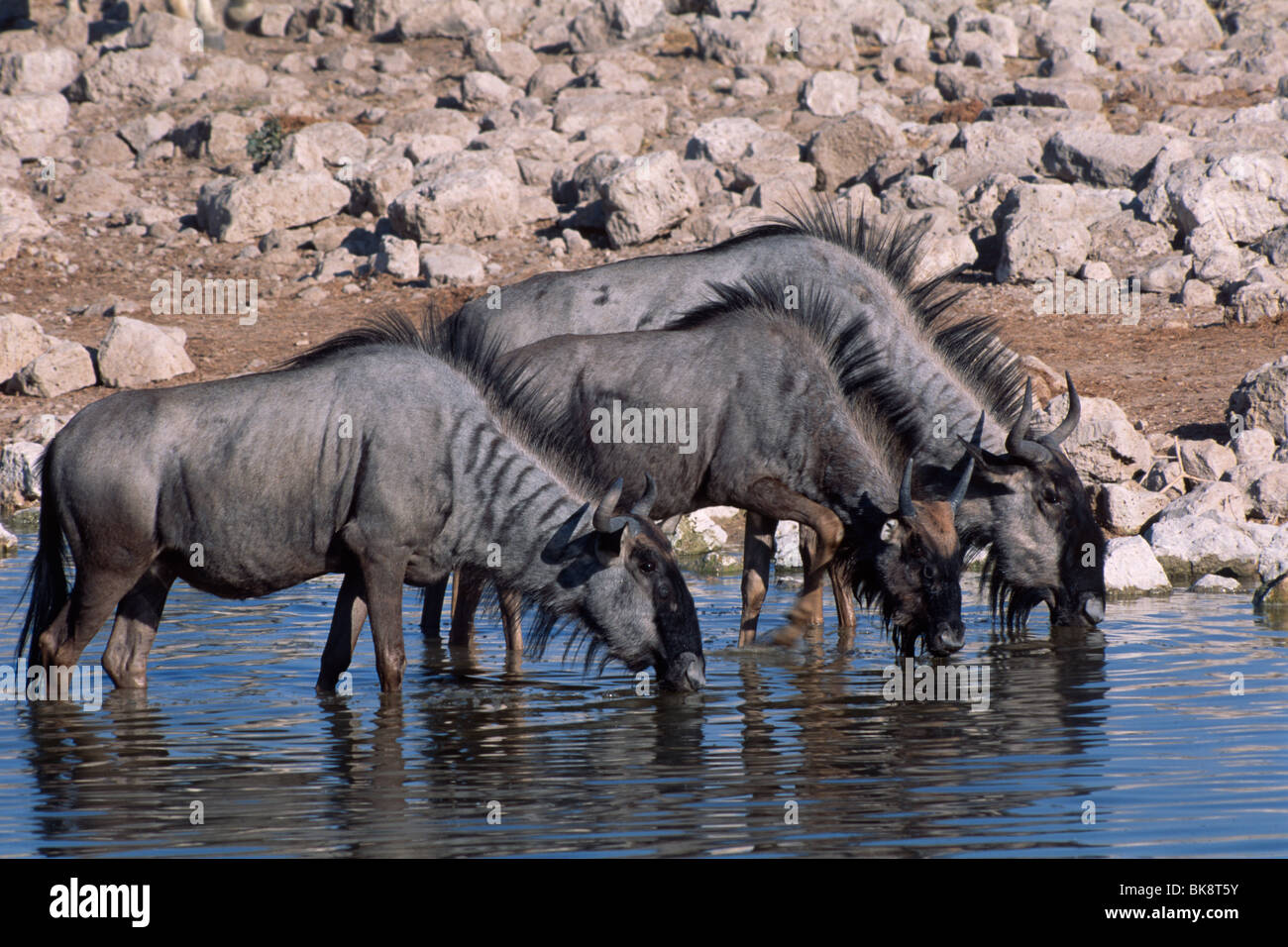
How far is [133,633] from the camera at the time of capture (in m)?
9.88

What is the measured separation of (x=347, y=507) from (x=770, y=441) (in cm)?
282

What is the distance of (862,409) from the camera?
1112cm

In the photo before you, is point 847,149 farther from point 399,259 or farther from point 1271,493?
point 1271,493

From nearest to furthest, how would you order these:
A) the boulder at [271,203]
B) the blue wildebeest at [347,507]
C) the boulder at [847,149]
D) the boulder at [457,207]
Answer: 1. the blue wildebeest at [347,507]
2. the boulder at [457,207]
3. the boulder at [847,149]
4. the boulder at [271,203]

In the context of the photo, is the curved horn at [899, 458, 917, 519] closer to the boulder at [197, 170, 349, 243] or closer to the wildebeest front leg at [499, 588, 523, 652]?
the wildebeest front leg at [499, 588, 523, 652]

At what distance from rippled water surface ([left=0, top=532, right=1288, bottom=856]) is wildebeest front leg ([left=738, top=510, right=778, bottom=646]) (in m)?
0.30

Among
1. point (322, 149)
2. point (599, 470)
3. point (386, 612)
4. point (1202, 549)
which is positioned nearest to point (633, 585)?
point (386, 612)

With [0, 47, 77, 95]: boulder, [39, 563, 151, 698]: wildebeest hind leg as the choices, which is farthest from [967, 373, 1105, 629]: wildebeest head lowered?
[0, 47, 77, 95]: boulder

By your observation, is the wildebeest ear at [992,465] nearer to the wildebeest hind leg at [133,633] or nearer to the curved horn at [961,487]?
the curved horn at [961,487]

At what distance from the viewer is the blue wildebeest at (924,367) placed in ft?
38.0

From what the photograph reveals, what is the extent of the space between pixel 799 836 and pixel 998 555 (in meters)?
5.02

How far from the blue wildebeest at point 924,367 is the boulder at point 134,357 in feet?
23.8

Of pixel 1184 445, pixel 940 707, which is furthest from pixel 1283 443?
pixel 940 707

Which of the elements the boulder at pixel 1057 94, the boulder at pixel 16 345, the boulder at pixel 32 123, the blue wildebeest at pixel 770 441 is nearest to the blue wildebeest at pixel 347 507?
the blue wildebeest at pixel 770 441
